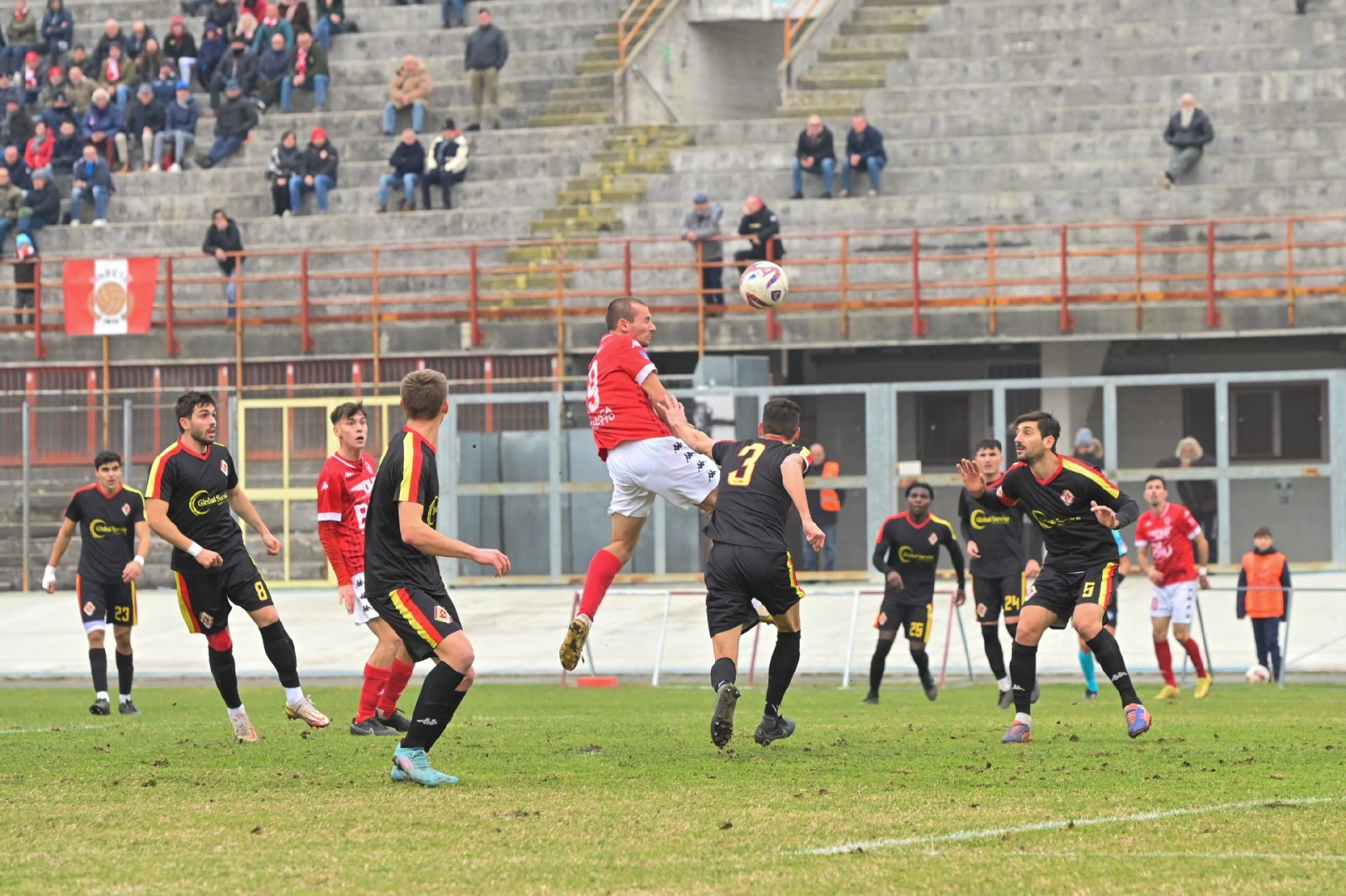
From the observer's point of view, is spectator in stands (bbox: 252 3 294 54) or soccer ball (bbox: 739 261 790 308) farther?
spectator in stands (bbox: 252 3 294 54)

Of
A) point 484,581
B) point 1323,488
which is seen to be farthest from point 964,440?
point 484,581

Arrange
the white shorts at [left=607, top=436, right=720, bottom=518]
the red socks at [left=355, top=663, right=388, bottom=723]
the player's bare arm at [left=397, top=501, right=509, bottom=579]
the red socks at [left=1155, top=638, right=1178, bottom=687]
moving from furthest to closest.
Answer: the red socks at [left=1155, top=638, right=1178, bottom=687]
the red socks at [left=355, top=663, right=388, bottom=723]
the white shorts at [left=607, top=436, right=720, bottom=518]
the player's bare arm at [left=397, top=501, right=509, bottom=579]

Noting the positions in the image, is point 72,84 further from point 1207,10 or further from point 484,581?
point 1207,10

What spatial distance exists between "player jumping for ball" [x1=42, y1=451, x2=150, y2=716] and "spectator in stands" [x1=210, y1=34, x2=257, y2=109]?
820 inches

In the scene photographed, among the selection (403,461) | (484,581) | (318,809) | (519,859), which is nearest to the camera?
(519,859)

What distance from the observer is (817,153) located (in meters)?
30.8

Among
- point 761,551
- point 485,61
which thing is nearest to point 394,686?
point 761,551

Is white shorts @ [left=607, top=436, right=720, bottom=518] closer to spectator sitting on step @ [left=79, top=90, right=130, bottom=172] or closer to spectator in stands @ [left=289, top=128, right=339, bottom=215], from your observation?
spectator in stands @ [left=289, top=128, right=339, bottom=215]

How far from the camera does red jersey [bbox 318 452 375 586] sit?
12.9 metres

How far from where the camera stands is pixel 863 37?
34781mm

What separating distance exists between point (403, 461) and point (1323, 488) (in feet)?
60.0

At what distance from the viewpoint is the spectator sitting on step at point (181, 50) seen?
36.8 meters

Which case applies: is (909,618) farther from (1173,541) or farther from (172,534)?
(172,534)

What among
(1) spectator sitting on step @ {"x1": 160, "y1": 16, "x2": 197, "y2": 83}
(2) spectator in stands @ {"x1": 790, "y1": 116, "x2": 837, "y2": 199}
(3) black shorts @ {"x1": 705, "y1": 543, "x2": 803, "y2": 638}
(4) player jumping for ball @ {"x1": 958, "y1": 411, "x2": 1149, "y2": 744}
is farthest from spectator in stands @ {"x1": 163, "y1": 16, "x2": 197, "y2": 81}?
(3) black shorts @ {"x1": 705, "y1": 543, "x2": 803, "y2": 638}
